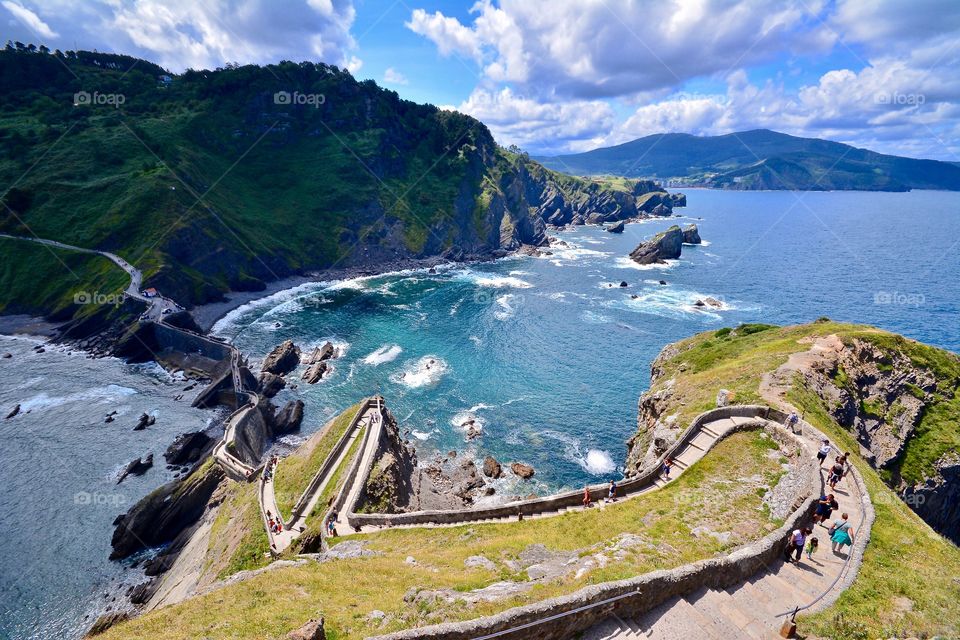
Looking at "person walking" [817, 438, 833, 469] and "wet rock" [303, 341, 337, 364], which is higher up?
"person walking" [817, 438, 833, 469]

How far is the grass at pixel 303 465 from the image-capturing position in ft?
111

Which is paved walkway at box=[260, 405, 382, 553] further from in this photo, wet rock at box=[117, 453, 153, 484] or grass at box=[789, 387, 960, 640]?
grass at box=[789, 387, 960, 640]

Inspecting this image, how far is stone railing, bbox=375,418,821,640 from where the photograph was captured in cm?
1220

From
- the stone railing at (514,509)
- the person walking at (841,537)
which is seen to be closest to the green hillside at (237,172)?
the stone railing at (514,509)

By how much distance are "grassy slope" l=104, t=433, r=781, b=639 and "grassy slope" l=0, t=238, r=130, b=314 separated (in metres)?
92.8

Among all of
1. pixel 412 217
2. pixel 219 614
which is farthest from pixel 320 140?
pixel 219 614

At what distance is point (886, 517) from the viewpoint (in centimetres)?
2109

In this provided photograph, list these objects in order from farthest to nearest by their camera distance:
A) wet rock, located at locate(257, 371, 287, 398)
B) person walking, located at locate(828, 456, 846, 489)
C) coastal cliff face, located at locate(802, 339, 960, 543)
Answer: wet rock, located at locate(257, 371, 287, 398)
coastal cliff face, located at locate(802, 339, 960, 543)
person walking, located at locate(828, 456, 846, 489)

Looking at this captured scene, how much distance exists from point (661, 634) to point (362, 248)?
139980 mm

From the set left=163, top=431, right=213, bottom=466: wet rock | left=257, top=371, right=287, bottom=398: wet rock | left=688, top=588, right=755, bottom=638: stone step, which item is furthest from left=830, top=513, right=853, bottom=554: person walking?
left=257, top=371, right=287, bottom=398: wet rock

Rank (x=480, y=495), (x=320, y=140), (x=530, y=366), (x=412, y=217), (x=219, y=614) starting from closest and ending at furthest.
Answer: (x=219, y=614)
(x=480, y=495)
(x=530, y=366)
(x=412, y=217)
(x=320, y=140)

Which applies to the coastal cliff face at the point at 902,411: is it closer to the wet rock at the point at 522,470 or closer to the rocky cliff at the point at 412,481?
the wet rock at the point at 522,470

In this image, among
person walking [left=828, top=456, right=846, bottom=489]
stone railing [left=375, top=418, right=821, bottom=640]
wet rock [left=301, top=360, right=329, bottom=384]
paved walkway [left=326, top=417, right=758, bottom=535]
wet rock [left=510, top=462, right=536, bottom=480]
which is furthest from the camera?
wet rock [left=301, top=360, right=329, bottom=384]

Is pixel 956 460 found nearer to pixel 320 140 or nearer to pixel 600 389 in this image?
pixel 600 389
